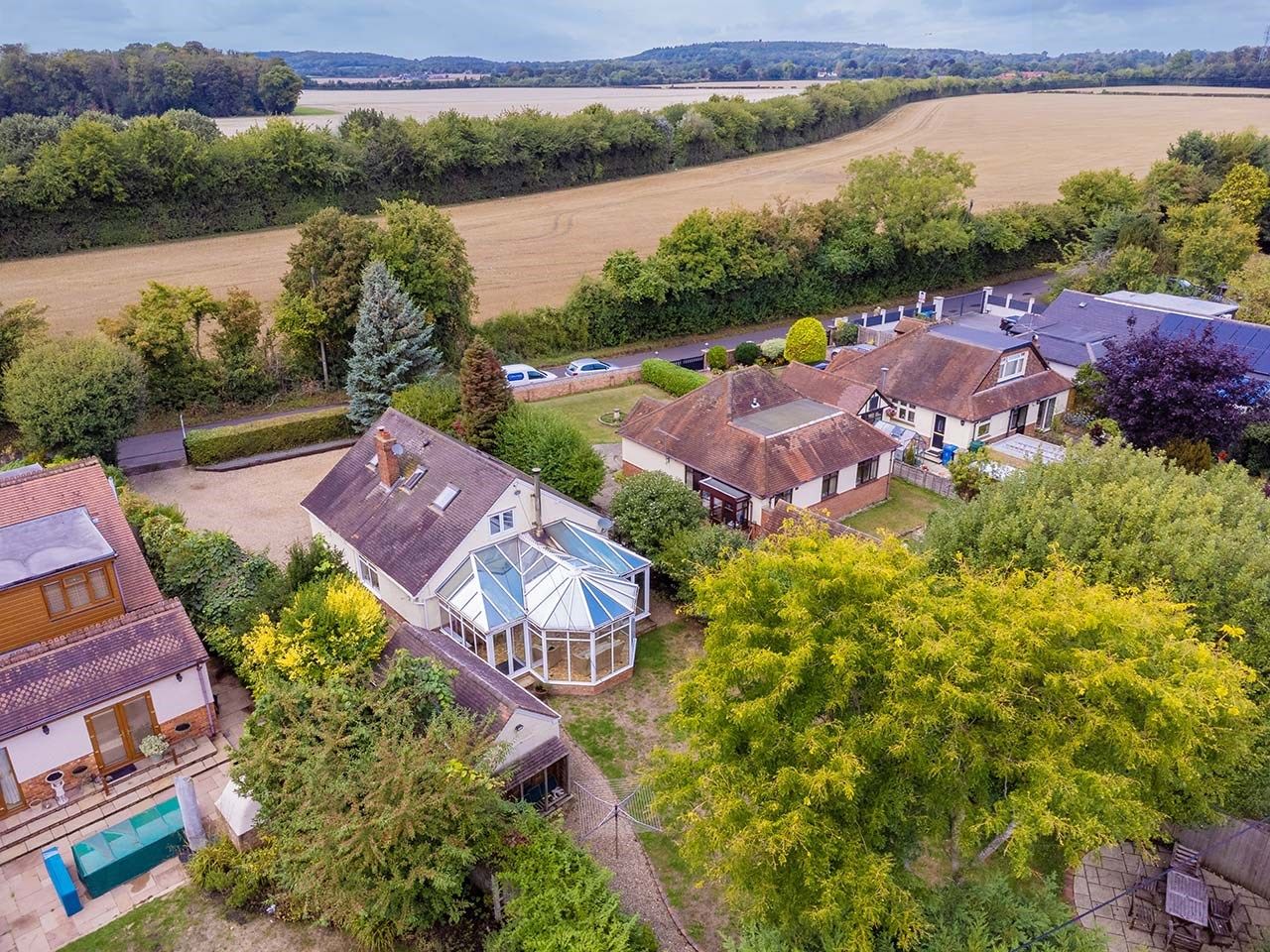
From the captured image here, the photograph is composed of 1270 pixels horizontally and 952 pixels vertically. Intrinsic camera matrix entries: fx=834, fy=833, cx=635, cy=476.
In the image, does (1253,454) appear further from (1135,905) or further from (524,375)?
(524,375)

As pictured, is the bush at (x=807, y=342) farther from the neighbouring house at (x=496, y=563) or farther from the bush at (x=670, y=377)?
the neighbouring house at (x=496, y=563)

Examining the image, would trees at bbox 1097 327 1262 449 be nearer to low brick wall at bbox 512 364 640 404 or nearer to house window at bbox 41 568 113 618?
low brick wall at bbox 512 364 640 404

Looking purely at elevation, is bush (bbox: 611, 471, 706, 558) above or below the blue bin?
above

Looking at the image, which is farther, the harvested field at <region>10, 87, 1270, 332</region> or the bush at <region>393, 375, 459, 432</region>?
the harvested field at <region>10, 87, 1270, 332</region>

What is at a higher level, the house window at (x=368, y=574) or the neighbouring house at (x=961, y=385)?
the neighbouring house at (x=961, y=385)

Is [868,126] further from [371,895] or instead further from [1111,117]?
[371,895]

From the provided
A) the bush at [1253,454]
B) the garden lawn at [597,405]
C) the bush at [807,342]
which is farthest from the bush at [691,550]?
the bush at [807,342]

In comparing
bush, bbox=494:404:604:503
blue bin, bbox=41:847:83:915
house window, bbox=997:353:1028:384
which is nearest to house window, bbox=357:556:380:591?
bush, bbox=494:404:604:503
